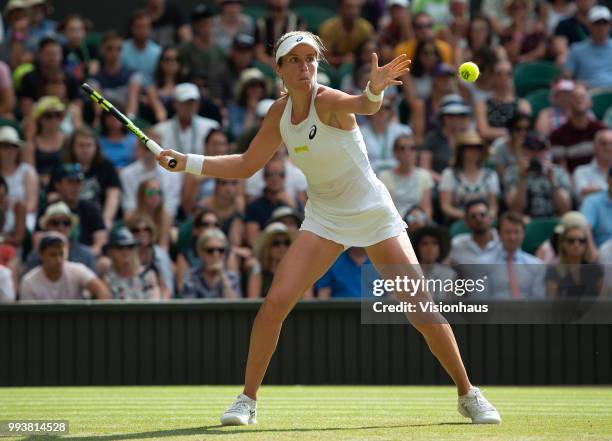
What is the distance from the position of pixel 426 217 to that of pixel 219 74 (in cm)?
380

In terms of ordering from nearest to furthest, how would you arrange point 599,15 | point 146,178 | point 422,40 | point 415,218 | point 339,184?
1. point 339,184
2. point 415,218
3. point 146,178
4. point 422,40
5. point 599,15

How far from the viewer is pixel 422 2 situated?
47.1 feet

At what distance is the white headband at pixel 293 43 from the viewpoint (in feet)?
19.6

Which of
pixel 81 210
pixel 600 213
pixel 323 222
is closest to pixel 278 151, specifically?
pixel 81 210

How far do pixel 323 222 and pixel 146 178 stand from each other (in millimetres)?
5714

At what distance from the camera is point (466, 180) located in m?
11.3

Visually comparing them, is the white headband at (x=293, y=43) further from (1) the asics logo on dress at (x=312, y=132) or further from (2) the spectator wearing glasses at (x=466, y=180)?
(2) the spectator wearing glasses at (x=466, y=180)

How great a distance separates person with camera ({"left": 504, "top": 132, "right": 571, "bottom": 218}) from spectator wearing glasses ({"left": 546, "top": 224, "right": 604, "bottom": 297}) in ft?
4.25

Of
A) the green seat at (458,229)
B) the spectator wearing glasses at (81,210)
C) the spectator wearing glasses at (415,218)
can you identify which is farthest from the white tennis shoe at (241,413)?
the spectator wearing glasses at (81,210)

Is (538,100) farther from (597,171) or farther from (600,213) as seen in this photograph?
(600,213)

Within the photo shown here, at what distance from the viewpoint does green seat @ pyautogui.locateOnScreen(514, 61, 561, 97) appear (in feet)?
44.4

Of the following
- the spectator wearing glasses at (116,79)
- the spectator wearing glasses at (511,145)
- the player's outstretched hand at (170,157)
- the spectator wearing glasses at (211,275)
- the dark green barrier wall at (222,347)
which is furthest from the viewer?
the spectator wearing glasses at (116,79)

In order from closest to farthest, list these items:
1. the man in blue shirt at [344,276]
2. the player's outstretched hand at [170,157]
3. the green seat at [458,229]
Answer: the player's outstretched hand at [170,157] < the man in blue shirt at [344,276] < the green seat at [458,229]

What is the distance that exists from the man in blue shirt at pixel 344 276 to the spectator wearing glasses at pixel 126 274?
1418 mm
